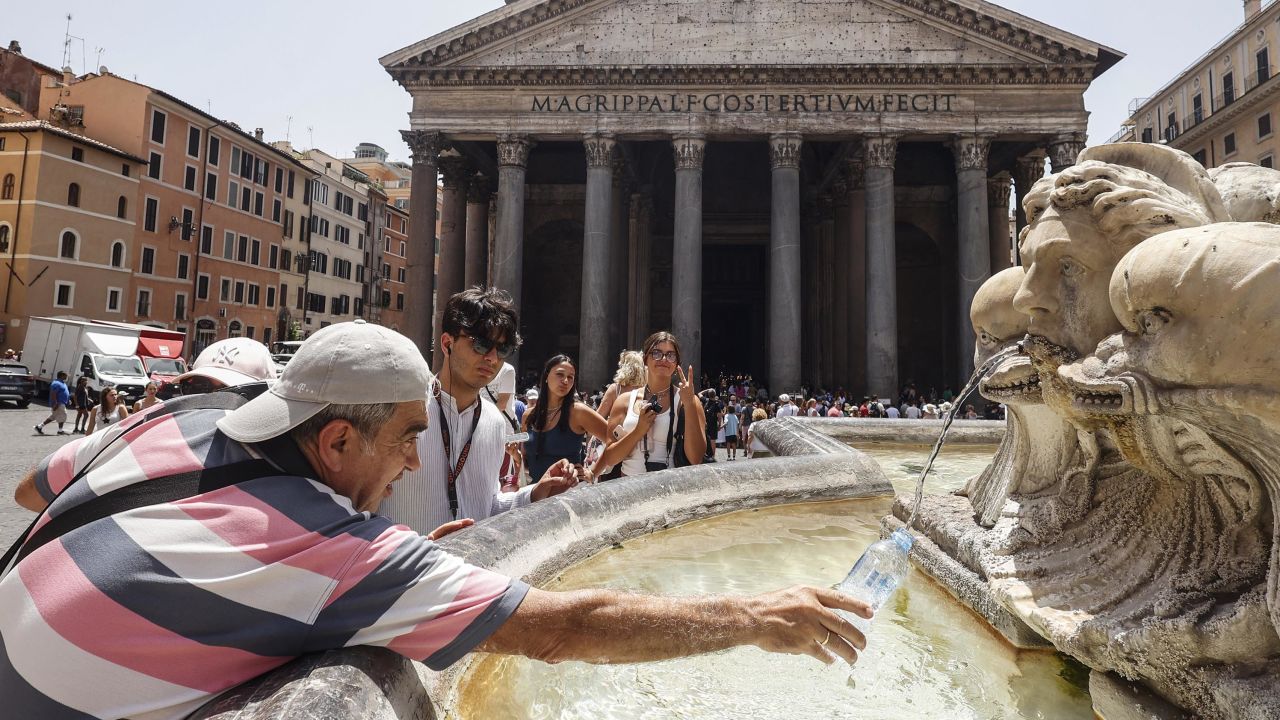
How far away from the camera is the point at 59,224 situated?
2555 centimetres

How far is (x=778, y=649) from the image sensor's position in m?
1.31

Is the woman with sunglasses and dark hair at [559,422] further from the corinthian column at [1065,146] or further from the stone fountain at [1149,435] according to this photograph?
the corinthian column at [1065,146]

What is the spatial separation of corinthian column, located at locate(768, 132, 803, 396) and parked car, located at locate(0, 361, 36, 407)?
721 inches

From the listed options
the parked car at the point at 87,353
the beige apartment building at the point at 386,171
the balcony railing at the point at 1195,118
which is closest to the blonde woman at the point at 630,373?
the parked car at the point at 87,353

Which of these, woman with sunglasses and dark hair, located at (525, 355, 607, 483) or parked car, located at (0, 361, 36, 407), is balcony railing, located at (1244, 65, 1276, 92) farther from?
parked car, located at (0, 361, 36, 407)

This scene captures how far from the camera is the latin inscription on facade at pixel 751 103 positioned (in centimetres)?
1831

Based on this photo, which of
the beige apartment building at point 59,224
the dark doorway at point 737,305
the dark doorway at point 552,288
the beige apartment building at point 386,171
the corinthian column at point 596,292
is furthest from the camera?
the beige apartment building at point 386,171

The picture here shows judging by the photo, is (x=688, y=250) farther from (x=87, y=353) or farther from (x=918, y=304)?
(x=87, y=353)

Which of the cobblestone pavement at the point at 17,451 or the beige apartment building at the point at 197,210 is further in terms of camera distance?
the beige apartment building at the point at 197,210

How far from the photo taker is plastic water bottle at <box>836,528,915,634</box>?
5.53ft

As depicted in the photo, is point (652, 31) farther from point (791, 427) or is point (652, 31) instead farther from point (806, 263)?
point (791, 427)

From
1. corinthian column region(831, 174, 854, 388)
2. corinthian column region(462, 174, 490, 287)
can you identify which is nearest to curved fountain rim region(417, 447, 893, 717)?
corinthian column region(831, 174, 854, 388)

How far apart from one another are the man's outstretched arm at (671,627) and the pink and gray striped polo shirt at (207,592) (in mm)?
92

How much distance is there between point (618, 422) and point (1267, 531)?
305 centimetres
